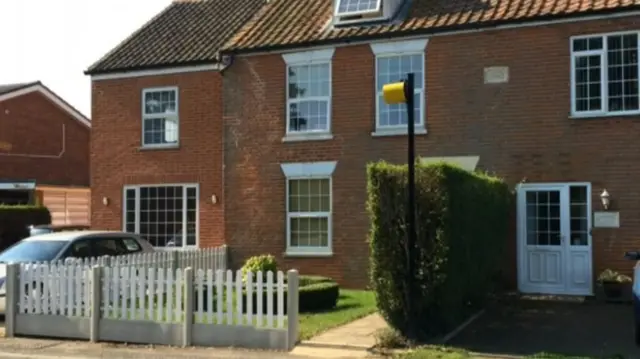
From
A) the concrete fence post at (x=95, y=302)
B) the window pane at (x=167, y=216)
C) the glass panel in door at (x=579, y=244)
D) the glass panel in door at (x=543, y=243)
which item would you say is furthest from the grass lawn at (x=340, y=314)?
the window pane at (x=167, y=216)

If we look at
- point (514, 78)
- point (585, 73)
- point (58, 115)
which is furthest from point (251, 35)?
point (58, 115)

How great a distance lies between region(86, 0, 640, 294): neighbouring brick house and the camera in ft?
52.0

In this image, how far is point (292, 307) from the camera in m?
10.9

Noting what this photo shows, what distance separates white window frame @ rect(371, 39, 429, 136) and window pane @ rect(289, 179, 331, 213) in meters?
1.84

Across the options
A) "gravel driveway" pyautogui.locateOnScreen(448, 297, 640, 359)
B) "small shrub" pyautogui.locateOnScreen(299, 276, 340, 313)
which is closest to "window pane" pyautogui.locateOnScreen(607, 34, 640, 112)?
"gravel driveway" pyautogui.locateOnScreen(448, 297, 640, 359)

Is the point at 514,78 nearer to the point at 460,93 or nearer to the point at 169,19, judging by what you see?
the point at 460,93

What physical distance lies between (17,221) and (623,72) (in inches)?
758

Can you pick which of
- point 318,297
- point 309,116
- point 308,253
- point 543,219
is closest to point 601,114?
point 543,219

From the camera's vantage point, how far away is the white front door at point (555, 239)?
16.0 m

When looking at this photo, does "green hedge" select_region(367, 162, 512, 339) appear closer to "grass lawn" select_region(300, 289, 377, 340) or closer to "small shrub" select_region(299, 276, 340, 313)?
"grass lawn" select_region(300, 289, 377, 340)

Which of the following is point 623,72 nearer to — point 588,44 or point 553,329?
point 588,44

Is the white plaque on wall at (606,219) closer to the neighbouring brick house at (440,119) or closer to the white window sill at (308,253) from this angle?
the neighbouring brick house at (440,119)

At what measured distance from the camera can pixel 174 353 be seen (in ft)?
35.8

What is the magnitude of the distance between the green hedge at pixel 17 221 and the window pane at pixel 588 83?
18.2 metres
